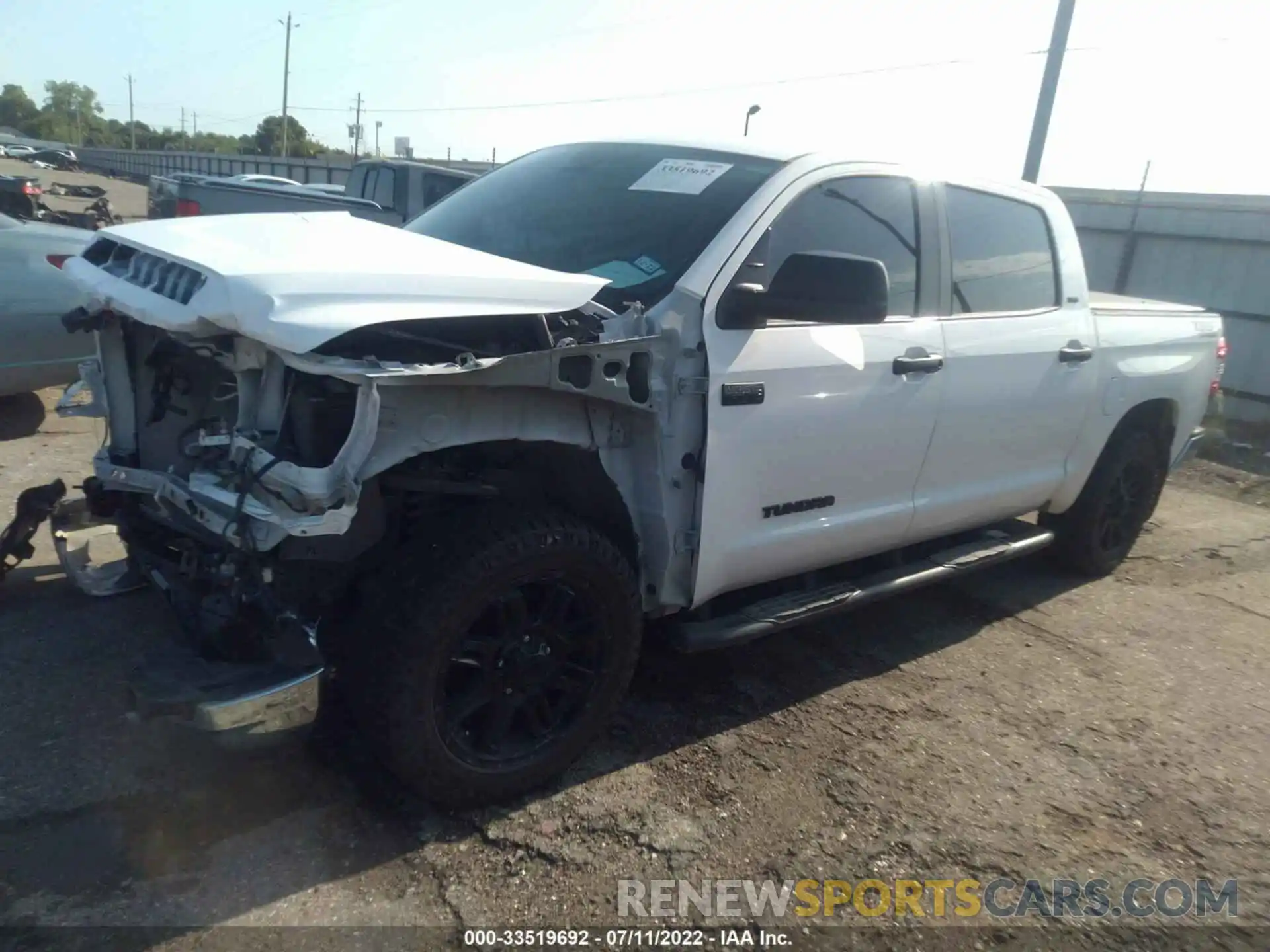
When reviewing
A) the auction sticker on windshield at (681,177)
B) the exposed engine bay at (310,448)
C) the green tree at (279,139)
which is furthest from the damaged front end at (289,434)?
the green tree at (279,139)

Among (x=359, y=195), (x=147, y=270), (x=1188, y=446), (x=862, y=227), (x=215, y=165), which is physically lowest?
(x=1188, y=446)

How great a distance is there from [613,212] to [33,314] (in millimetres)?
3778

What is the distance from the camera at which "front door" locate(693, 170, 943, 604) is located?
306cm

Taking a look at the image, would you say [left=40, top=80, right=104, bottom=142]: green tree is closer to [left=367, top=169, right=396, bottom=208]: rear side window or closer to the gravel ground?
the gravel ground

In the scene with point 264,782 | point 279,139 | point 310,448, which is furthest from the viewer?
point 279,139

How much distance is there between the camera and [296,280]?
7.79 feet

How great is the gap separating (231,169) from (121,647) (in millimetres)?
41497

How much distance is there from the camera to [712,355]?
117 inches

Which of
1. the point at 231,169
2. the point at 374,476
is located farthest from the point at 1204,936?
the point at 231,169

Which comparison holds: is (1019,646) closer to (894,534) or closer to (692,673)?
(894,534)

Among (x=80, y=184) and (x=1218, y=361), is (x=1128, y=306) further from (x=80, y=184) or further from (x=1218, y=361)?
(x=80, y=184)

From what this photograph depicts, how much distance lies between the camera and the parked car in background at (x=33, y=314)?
536cm

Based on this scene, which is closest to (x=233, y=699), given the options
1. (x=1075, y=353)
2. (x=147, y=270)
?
(x=147, y=270)

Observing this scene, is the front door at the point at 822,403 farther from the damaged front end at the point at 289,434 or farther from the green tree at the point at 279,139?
the green tree at the point at 279,139
